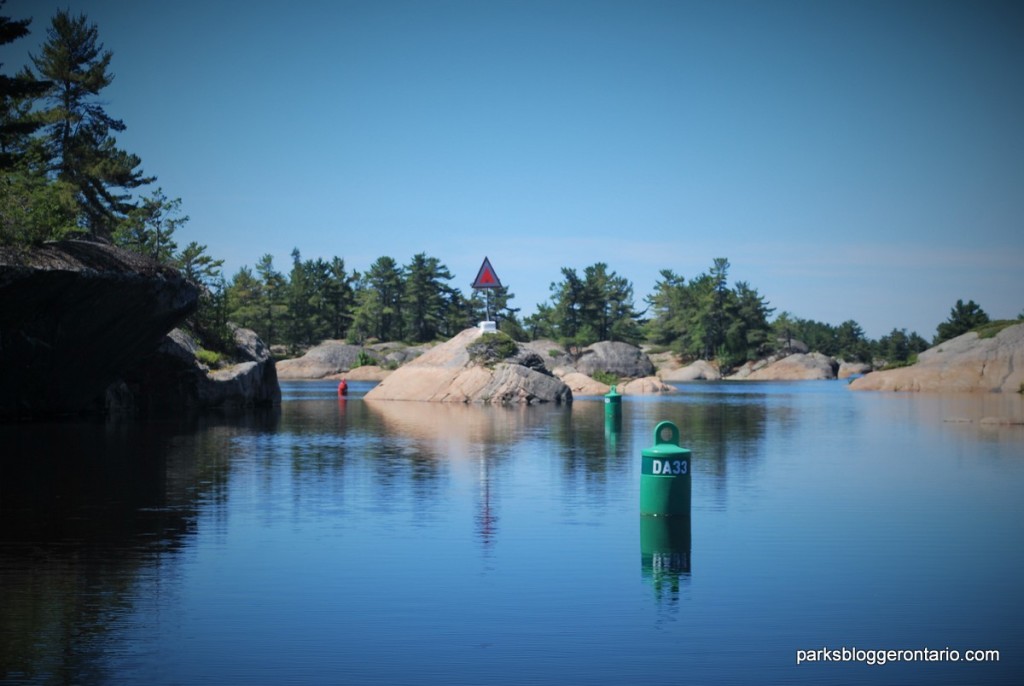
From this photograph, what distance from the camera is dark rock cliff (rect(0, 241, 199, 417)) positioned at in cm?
3011

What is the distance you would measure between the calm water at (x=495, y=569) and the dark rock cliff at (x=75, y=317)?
27.7 feet

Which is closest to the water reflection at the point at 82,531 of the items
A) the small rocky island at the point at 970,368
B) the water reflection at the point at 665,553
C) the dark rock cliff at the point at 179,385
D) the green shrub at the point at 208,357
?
the water reflection at the point at 665,553

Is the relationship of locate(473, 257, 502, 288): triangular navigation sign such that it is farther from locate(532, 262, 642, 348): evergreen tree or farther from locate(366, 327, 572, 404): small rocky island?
locate(532, 262, 642, 348): evergreen tree

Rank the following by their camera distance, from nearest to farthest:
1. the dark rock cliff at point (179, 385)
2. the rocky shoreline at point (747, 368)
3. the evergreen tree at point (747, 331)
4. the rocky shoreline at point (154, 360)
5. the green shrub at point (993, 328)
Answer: the rocky shoreline at point (154, 360)
the dark rock cliff at point (179, 385)
the rocky shoreline at point (747, 368)
the green shrub at point (993, 328)
the evergreen tree at point (747, 331)

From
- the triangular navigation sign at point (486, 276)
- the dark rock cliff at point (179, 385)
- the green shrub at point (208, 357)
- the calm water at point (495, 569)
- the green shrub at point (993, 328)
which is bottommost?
the calm water at point (495, 569)

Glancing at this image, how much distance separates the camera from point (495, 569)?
11.2 meters

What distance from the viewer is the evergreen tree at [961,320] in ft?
321

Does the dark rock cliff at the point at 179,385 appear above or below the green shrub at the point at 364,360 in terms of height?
below

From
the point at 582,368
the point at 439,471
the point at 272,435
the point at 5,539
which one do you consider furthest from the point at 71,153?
the point at 582,368

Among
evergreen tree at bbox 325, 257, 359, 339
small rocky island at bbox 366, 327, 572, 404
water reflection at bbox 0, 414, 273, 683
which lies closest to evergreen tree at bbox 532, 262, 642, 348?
evergreen tree at bbox 325, 257, 359, 339

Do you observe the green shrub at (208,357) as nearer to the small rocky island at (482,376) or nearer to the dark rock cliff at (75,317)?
the dark rock cliff at (75,317)

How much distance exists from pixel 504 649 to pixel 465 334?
46233 millimetres

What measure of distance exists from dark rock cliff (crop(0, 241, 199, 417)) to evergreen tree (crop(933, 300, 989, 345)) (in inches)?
3279

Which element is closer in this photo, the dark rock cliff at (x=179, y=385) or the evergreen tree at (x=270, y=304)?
the dark rock cliff at (x=179, y=385)
